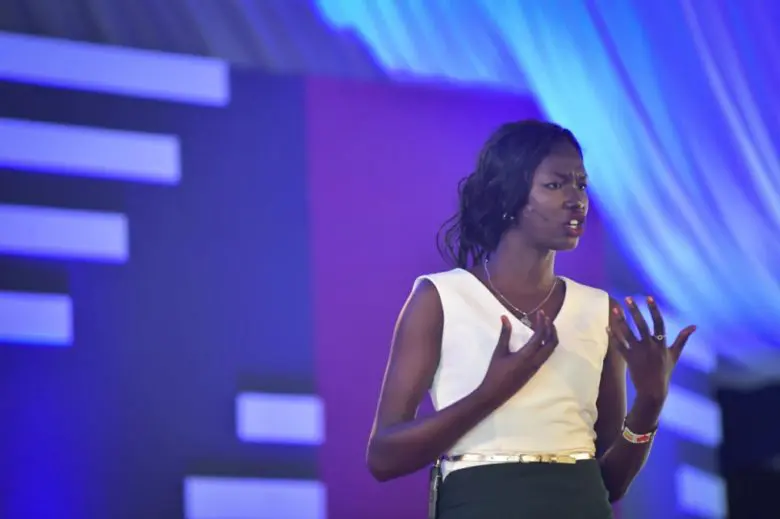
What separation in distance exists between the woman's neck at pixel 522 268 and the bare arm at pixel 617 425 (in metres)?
0.10

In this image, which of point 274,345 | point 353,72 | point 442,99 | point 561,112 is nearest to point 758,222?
point 561,112

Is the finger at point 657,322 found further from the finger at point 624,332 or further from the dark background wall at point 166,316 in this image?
the dark background wall at point 166,316

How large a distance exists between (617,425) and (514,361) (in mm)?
302

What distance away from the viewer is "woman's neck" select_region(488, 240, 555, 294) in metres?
1.50

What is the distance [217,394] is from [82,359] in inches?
13.9

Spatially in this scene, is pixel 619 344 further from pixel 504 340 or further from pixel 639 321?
pixel 504 340

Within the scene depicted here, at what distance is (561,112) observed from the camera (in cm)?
316

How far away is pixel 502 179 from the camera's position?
1.50 m

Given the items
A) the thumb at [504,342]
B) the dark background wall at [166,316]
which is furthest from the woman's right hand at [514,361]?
the dark background wall at [166,316]

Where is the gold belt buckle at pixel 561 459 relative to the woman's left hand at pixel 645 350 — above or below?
below

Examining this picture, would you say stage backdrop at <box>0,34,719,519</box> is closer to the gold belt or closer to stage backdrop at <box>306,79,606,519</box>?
stage backdrop at <box>306,79,606,519</box>

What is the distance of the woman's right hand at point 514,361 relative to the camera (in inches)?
50.4

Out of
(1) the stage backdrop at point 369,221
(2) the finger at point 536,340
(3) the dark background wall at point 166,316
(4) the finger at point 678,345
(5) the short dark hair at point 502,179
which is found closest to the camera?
(2) the finger at point 536,340

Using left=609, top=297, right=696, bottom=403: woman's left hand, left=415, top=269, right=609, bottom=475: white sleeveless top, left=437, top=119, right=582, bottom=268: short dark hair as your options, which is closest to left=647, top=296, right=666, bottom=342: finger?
left=609, top=297, right=696, bottom=403: woman's left hand
